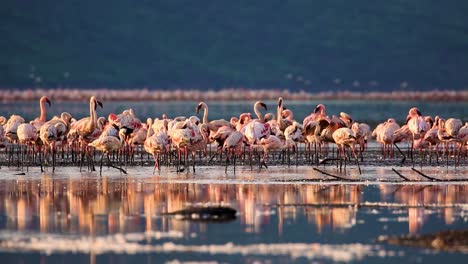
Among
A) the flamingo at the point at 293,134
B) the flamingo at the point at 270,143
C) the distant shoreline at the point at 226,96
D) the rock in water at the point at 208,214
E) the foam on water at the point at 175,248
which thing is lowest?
the foam on water at the point at 175,248

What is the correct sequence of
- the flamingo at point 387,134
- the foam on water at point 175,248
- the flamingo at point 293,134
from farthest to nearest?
the flamingo at point 387,134, the flamingo at point 293,134, the foam on water at point 175,248

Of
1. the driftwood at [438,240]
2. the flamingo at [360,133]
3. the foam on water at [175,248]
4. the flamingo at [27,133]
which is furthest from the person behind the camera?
the flamingo at [360,133]

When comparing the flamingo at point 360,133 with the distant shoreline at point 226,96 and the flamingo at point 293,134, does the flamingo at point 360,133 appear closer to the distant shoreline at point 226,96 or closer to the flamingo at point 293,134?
the flamingo at point 293,134

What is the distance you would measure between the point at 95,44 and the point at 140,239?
14031 centimetres

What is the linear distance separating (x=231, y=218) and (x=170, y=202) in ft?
6.53

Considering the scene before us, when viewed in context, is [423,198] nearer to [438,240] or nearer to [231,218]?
[231,218]

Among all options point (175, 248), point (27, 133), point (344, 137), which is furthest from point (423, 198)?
point (27, 133)

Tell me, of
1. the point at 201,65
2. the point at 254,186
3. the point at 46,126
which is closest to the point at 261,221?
the point at 254,186

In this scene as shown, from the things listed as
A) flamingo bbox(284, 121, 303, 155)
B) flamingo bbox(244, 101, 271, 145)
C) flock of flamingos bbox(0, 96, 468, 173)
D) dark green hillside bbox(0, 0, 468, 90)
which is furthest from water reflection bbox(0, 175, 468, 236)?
dark green hillside bbox(0, 0, 468, 90)

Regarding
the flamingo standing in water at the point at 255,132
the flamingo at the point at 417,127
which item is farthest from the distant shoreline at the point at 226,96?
the flamingo standing in water at the point at 255,132

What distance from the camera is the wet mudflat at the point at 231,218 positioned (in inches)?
551

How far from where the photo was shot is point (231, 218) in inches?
649

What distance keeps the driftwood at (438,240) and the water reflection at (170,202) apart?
0.63 meters

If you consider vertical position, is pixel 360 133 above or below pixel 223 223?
above
